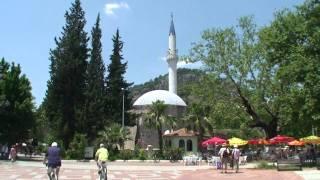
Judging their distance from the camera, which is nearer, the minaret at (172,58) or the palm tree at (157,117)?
the palm tree at (157,117)

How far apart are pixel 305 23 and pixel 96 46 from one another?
41207mm

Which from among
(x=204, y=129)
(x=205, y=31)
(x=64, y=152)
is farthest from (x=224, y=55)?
(x=64, y=152)

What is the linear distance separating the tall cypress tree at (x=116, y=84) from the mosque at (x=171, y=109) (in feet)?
8.69

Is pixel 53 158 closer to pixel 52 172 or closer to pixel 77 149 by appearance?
pixel 52 172

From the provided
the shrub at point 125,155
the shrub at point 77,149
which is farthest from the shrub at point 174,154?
the shrub at point 77,149

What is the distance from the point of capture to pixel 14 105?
168ft

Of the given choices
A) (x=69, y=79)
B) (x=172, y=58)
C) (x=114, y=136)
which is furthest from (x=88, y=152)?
(x=172, y=58)

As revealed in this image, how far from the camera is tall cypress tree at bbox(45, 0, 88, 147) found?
6588 cm

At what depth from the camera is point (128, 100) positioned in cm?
7969

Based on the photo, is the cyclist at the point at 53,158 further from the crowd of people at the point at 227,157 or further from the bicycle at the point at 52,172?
the crowd of people at the point at 227,157

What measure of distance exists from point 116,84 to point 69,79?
42.7 ft

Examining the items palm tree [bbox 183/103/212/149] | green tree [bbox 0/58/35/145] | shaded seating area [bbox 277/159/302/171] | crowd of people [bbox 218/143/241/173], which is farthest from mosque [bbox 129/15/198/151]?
shaded seating area [bbox 277/159/302/171]

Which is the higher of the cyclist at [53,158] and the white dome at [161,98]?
the white dome at [161,98]

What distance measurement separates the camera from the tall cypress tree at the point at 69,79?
65875 millimetres
